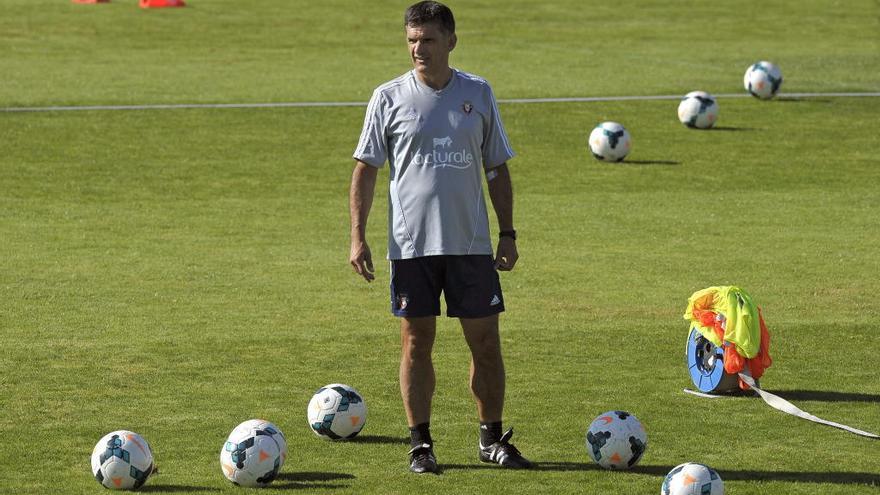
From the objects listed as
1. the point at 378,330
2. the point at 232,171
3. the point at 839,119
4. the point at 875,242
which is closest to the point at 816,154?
the point at 839,119

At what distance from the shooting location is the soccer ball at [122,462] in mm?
8789

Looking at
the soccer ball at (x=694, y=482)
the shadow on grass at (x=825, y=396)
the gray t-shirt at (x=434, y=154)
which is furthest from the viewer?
the shadow on grass at (x=825, y=396)

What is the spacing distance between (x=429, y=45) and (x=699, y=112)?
1605 cm

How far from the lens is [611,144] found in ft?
71.3

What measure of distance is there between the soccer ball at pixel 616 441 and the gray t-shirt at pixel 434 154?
3.98 feet

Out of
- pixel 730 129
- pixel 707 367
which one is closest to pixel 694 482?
pixel 707 367

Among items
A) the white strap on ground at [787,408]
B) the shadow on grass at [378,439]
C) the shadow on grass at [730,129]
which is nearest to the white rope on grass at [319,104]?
the shadow on grass at [730,129]

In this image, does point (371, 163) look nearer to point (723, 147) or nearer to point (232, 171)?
point (232, 171)

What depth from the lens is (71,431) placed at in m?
10.1

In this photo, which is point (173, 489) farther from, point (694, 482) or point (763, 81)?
point (763, 81)

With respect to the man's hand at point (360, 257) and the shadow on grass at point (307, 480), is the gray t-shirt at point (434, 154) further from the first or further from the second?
the shadow on grass at point (307, 480)

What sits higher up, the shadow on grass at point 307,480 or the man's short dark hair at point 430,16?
the man's short dark hair at point 430,16

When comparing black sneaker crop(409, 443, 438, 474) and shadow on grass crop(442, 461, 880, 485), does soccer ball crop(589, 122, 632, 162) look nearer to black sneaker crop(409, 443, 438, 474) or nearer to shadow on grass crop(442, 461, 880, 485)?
shadow on grass crop(442, 461, 880, 485)

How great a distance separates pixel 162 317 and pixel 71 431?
342 centimetres
